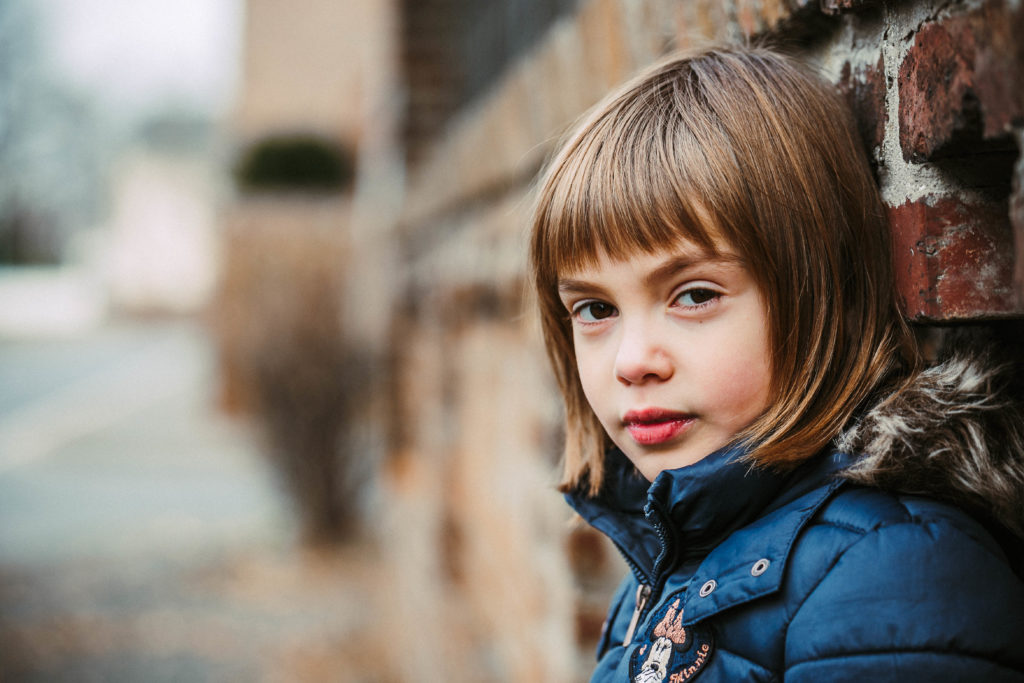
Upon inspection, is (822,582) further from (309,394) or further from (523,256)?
(309,394)

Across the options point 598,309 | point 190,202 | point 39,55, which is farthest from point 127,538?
point 39,55

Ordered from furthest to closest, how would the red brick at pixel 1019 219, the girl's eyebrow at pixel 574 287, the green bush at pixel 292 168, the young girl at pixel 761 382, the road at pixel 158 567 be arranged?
1. the green bush at pixel 292 168
2. the road at pixel 158 567
3. the girl's eyebrow at pixel 574 287
4. the young girl at pixel 761 382
5. the red brick at pixel 1019 219

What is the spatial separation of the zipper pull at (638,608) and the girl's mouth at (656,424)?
0.21 meters

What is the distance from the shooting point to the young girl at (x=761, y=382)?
2.78 feet

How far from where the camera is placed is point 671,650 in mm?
921

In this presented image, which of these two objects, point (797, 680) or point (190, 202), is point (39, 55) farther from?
point (797, 680)

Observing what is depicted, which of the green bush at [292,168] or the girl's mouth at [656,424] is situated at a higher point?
the green bush at [292,168]

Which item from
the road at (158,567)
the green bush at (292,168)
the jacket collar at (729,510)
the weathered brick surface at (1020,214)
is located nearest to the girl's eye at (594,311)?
the jacket collar at (729,510)

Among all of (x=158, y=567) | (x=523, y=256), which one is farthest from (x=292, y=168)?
(x=523, y=256)

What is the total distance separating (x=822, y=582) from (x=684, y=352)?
10.6 inches

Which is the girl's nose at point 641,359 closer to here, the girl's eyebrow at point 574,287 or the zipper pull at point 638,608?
the girl's eyebrow at point 574,287

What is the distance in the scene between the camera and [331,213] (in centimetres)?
1019

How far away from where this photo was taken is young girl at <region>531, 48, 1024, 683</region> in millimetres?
848

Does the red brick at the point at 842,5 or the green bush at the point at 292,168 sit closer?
the red brick at the point at 842,5
